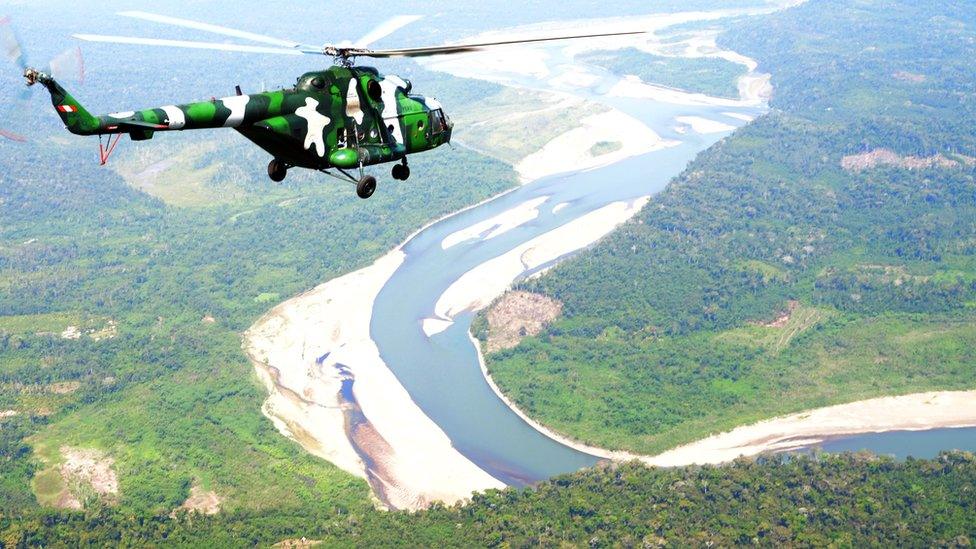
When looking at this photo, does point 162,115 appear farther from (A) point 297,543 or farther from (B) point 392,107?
(A) point 297,543

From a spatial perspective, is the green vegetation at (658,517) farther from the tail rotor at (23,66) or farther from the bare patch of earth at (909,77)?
the bare patch of earth at (909,77)

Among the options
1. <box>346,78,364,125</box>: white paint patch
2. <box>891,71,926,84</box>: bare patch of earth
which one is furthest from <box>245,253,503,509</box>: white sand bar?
<box>891,71,926,84</box>: bare patch of earth

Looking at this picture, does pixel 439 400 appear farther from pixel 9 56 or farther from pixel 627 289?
pixel 9 56

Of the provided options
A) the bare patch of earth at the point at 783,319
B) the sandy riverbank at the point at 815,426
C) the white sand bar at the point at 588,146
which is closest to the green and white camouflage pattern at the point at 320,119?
the sandy riverbank at the point at 815,426

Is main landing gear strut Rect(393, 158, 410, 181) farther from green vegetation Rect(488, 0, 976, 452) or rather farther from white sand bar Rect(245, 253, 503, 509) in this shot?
green vegetation Rect(488, 0, 976, 452)

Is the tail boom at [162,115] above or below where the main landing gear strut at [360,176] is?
above

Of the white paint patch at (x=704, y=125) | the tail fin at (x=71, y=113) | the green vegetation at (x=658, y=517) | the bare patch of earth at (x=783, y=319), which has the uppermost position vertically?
the tail fin at (x=71, y=113)

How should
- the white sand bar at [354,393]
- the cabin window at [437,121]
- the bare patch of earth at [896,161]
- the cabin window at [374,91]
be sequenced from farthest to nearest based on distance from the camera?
1. the bare patch of earth at [896,161]
2. the white sand bar at [354,393]
3. the cabin window at [437,121]
4. the cabin window at [374,91]

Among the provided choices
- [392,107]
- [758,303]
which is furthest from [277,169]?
[758,303]
